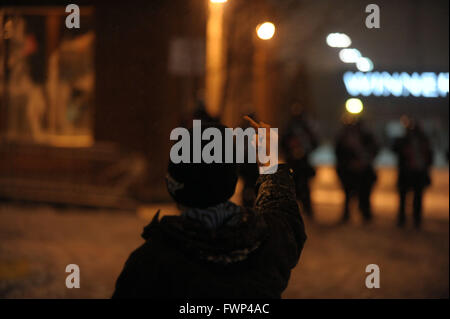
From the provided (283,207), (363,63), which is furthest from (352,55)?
(283,207)

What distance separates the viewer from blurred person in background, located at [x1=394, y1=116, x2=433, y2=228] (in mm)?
10398

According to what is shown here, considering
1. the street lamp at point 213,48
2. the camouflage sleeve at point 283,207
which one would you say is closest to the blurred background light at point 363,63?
the street lamp at point 213,48

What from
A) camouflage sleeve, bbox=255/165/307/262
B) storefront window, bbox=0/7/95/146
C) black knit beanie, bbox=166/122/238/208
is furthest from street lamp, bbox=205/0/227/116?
black knit beanie, bbox=166/122/238/208

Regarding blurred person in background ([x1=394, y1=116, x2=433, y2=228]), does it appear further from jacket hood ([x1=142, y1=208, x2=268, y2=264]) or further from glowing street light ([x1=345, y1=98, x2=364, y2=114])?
jacket hood ([x1=142, y1=208, x2=268, y2=264])

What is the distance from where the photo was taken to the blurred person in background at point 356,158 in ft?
34.6

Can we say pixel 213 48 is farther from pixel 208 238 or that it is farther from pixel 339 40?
pixel 208 238

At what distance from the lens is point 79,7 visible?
40.5 feet

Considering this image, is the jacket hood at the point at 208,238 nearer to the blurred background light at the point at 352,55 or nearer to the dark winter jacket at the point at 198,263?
the dark winter jacket at the point at 198,263

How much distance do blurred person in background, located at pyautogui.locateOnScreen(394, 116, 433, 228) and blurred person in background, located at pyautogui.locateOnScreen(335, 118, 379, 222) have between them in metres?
0.45

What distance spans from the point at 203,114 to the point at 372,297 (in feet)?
8.54

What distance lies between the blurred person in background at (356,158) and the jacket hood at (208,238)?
28.9 feet

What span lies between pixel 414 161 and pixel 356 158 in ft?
3.17
